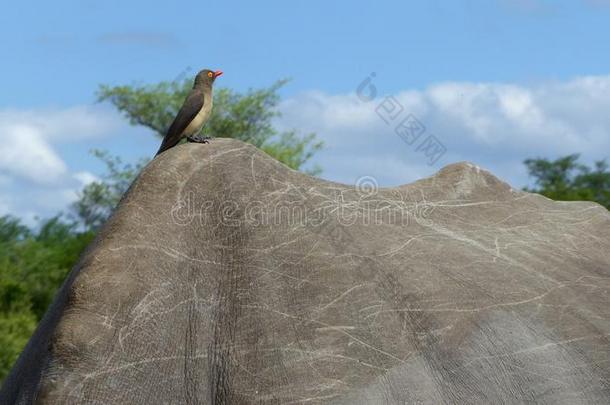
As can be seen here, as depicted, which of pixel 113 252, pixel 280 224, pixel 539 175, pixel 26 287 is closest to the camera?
pixel 113 252

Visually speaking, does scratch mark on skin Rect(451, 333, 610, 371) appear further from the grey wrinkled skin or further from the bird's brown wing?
the bird's brown wing

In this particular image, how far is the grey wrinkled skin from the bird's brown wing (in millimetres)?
1198

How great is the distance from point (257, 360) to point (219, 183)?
1356 millimetres

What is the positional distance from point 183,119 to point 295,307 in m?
2.54

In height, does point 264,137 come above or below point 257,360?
above

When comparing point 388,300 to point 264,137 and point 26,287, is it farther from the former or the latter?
point 264,137

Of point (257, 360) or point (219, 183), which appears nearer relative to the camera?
point (257, 360)

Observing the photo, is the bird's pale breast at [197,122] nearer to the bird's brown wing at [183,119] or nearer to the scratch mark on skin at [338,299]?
the bird's brown wing at [183,119]

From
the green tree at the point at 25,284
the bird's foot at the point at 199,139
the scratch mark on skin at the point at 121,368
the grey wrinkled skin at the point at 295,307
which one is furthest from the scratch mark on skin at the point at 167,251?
the green tree at the point at 25,284

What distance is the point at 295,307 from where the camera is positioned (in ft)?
25.0

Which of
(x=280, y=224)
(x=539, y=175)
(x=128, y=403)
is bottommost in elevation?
(x=128, y=403)

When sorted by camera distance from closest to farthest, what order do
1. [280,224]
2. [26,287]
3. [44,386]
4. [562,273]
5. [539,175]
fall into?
[44,386] < [280,224] < [562,273] < [26,287] < [539,175]

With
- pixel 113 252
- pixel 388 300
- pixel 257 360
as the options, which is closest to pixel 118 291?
pixel 113 252

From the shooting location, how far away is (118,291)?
7363 millimetres
